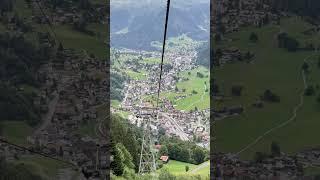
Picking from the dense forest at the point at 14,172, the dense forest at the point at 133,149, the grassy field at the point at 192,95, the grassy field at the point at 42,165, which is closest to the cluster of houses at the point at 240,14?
the grassy field at the point at 42,165

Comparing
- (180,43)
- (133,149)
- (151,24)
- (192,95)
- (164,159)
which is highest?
(151,24)

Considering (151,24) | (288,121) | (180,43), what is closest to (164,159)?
(180,43)

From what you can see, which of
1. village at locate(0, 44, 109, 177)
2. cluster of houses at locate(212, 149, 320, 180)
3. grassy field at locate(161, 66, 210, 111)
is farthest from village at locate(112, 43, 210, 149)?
village at locate(0, 44, 109, 177)

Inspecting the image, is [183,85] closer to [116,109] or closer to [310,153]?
[116,109]

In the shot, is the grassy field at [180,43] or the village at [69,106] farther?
the grassy field at [180,43]

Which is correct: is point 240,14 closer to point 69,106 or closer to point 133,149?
point 69,106

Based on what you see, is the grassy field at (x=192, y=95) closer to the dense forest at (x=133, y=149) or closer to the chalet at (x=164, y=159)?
the dense forest at (x=133, y=149)
